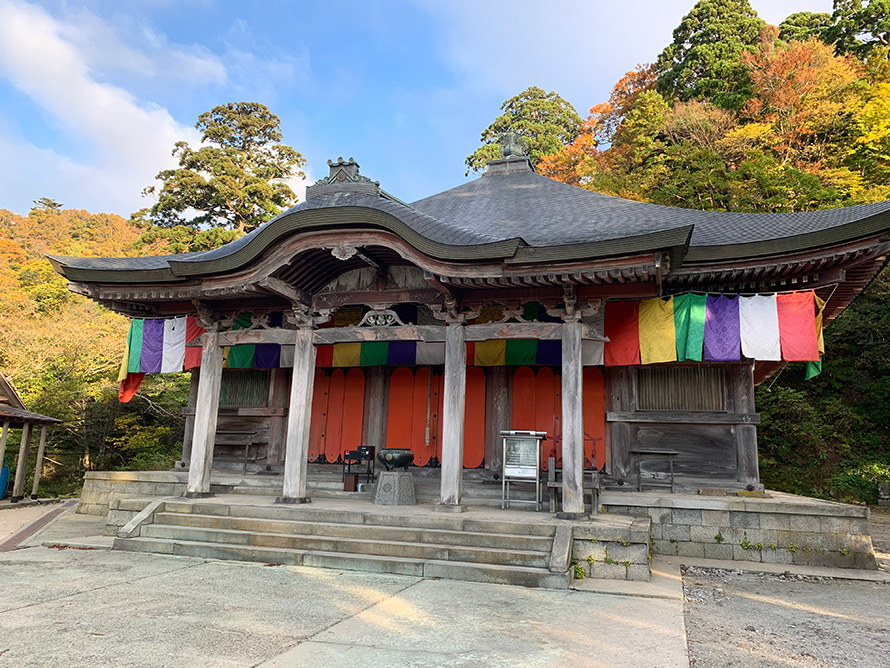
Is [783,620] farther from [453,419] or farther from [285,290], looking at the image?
[285,290]

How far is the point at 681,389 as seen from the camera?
9891 mm

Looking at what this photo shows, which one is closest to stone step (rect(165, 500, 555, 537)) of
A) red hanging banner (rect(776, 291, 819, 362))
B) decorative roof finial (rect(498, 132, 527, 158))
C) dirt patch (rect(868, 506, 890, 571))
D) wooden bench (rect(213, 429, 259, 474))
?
wooden bench (rect(213, 429, 259, 474))

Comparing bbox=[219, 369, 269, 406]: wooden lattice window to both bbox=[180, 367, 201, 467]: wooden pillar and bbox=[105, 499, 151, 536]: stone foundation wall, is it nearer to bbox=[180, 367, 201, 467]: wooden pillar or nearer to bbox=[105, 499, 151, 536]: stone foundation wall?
bbox=[180, 367, 201, 467]: wooden pillar

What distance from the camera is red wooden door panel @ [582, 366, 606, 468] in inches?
398

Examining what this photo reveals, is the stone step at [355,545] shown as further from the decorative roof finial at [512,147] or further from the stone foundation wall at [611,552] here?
the decorative roof finial at [512,147]

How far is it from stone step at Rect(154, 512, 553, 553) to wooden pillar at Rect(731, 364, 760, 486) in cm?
445

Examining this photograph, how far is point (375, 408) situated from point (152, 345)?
4310mm

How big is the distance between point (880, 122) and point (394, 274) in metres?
18.2

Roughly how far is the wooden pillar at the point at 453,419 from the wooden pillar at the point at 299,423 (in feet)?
7.43

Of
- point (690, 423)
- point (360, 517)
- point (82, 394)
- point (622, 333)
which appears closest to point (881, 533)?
point (690, 423)

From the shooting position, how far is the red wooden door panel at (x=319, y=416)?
11826 mm

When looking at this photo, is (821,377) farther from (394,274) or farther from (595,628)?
(595,628)

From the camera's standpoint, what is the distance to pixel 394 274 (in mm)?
9836

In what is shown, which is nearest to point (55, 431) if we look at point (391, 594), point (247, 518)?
point (247, 518)
